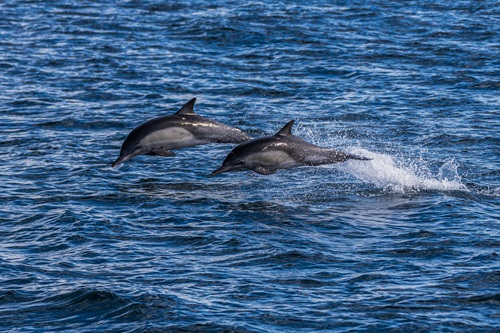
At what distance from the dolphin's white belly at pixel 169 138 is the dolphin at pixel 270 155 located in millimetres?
1235

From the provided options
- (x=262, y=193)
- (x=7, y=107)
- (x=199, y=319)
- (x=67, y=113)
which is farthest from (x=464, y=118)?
(x=199, y=319)

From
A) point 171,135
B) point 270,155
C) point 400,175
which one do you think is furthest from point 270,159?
point 400,175

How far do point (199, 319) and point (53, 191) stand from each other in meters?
6.63

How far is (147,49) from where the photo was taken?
3194cm

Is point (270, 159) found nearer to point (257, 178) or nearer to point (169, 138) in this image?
point (257, 178)

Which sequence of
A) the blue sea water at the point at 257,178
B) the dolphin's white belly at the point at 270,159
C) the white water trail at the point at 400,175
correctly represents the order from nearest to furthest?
the blue sea water at the point at 257,178 → the dolphin's white belly at the point at 270,159 → the white water trail at the point at 400,175

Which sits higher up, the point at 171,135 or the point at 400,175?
the point at 171,135

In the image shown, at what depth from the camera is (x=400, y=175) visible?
1995cm

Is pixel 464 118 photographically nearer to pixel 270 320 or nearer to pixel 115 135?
pixel 115 135

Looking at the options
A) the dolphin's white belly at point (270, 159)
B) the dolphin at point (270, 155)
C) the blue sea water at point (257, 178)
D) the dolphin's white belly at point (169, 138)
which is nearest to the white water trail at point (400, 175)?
the blue sea water at point (257, 178)

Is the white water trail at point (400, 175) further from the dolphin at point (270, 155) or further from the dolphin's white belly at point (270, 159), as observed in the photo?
the dolphin's white belly at point (270, 159)

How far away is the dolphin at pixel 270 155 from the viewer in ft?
61.0

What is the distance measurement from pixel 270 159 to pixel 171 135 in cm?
211

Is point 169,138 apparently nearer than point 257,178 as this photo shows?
Yes
